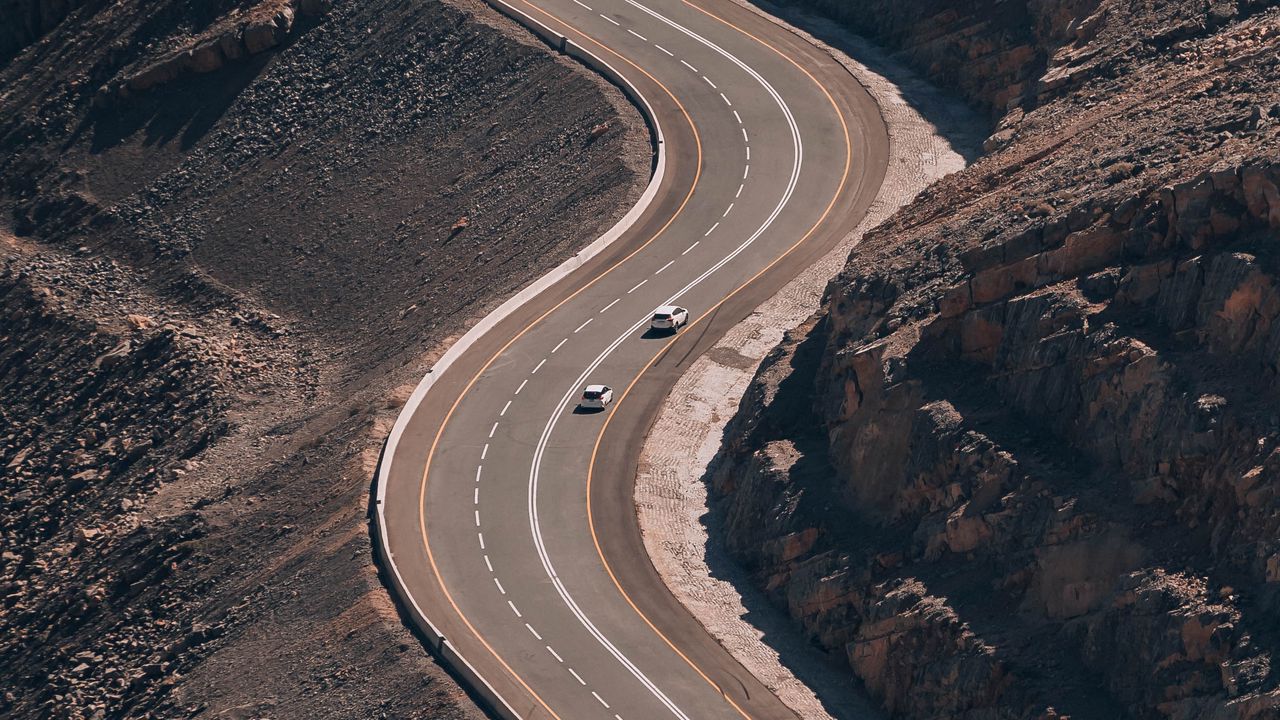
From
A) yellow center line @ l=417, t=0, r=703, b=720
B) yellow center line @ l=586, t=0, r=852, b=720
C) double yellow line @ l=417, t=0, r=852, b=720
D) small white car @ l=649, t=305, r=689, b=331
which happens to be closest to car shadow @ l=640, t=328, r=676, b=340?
small white car @ l=649, t=305, r=689, b=331

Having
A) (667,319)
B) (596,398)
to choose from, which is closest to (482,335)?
(596,398)

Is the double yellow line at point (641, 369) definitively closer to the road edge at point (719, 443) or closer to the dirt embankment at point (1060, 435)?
the road edge at point (719, 443)

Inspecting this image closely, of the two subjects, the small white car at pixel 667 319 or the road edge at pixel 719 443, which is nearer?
the road edge at pixel 719 443

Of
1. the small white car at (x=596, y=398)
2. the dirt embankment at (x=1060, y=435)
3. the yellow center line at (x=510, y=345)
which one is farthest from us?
the small white car at (x=596, y=398)

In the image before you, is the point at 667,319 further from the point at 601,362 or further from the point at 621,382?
the point at 621,382

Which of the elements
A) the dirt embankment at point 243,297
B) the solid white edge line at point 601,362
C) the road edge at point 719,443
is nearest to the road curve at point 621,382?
the solid white edge line at point 601,362

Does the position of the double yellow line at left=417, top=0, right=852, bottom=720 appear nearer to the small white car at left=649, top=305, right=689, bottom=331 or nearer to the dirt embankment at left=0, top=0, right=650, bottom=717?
the small white car at left=649, top=305, right=689, bottom=331

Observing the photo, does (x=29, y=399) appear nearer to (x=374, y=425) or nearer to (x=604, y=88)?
(x=374, y=425)
